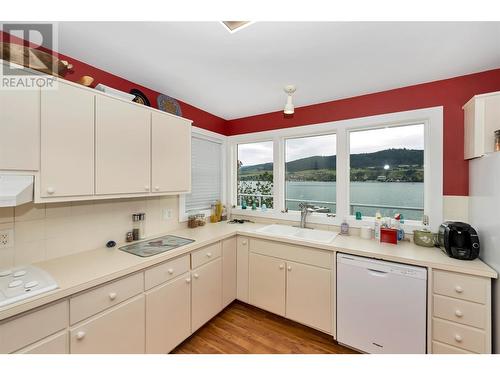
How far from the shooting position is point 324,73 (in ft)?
5.91

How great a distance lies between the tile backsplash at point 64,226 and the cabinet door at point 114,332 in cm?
63

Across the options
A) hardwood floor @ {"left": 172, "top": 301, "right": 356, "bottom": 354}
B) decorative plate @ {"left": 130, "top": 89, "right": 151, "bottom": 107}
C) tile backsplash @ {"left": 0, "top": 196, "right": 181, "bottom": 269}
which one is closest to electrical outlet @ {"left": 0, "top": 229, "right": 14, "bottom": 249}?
tile backsplash @ {"left": 0, "top": 196, "right": 181, "bottom": 269}

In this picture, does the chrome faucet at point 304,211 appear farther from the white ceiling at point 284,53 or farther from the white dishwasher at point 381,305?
the white ceiling at point 284,53

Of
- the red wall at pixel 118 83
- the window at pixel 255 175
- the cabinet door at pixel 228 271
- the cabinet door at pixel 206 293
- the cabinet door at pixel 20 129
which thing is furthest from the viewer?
the window at pixel 255 175

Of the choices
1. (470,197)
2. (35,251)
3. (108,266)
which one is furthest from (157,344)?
(470,197)

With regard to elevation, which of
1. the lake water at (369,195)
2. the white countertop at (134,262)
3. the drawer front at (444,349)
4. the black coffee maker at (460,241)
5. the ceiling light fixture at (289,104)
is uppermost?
the ceiling light fixture at (289,104)

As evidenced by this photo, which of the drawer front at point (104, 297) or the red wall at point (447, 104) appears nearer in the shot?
the drawer front at point (104, 297)

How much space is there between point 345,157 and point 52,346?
2748 mm

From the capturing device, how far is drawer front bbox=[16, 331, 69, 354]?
98 cm

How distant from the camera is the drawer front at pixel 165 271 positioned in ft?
4.90

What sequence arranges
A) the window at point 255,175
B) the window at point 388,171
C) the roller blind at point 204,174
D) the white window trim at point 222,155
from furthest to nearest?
the window at point 255,175, the roller blind at point 204,174, the white window trim at point 222,155, the window at point 388,171

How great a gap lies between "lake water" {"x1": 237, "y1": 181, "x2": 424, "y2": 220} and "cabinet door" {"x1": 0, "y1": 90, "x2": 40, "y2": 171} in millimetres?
2438

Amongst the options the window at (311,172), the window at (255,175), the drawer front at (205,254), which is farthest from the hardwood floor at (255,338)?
the window at (255,175)

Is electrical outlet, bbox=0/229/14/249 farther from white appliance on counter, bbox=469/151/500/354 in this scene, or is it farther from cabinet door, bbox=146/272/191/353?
white appliance on counter, bbox=469/151/500/354
